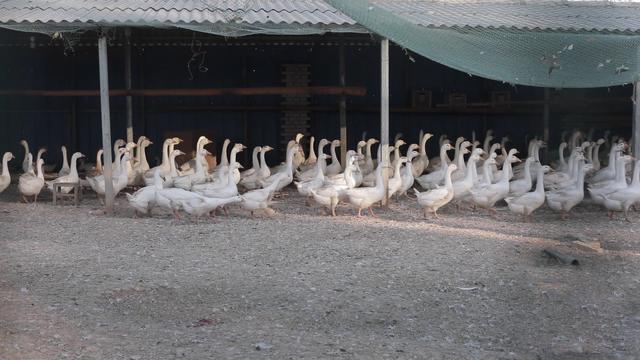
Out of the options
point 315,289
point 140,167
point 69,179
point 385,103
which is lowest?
point 315,289

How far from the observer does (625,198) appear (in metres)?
13.2

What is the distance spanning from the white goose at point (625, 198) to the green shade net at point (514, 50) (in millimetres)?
3362

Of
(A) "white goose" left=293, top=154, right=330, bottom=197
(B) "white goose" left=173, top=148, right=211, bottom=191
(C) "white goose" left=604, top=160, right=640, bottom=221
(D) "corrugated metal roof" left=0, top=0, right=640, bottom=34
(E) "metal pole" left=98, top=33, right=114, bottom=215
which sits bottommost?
(C) "white goose" left=604, top=160, right=640, bottom=221

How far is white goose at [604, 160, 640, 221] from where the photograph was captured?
1317 centimetres

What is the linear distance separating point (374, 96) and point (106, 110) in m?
8.45

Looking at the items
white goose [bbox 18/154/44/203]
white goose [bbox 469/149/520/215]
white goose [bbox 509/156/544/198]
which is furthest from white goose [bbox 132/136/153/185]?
white goose [bbox 509/156/544/198]

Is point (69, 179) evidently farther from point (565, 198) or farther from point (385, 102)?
point (565, 198)

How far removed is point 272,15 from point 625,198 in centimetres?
621

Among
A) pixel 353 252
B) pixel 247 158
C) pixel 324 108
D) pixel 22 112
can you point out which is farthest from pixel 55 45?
pixel 353 252

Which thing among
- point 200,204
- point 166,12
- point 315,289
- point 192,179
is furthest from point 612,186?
point 166,12

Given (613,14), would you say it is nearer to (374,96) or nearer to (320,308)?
(374,96)

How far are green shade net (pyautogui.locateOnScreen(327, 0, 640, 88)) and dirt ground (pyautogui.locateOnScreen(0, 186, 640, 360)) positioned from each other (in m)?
2.12

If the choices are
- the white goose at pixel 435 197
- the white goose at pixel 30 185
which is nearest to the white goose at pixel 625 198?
the white goose at pixel 435 197

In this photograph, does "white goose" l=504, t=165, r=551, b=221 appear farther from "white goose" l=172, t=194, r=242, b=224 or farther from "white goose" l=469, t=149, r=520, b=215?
"white goose" l=172, t=194, r=242, b=224
